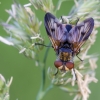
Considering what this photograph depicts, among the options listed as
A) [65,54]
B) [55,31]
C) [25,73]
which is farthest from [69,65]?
[25,73]

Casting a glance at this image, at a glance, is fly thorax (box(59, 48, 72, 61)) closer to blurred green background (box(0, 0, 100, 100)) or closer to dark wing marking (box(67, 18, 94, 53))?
dark wing marking (box(67, 18, 94, 53))

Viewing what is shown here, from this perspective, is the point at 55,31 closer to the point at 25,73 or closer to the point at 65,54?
the point at 65,54

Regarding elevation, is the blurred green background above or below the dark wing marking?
below

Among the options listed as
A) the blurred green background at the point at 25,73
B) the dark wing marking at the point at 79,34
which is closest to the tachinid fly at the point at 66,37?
the dark wing marking at the point at 79,34

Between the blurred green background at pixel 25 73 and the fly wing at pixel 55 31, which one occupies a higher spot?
the fly wing at pixel 55 31

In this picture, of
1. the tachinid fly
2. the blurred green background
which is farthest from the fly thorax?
the blurred green background

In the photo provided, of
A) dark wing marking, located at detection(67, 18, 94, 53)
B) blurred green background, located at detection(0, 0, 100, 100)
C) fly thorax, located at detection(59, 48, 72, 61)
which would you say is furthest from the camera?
blurred green background, located at detection(0, 0, 100, 100)

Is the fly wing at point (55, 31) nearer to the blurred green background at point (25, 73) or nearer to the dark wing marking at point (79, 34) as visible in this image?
the dark wing marking at point (79, 34)
